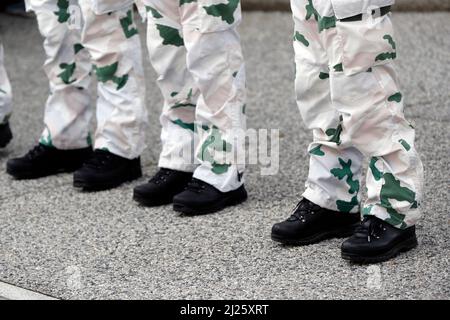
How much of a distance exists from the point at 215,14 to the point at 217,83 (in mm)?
271

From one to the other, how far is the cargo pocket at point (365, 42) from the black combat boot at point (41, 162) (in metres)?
1.97

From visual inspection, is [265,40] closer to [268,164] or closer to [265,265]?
[268,164]

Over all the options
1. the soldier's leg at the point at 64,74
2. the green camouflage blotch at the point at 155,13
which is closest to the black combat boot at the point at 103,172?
the soldier's leg at the point at 64,74

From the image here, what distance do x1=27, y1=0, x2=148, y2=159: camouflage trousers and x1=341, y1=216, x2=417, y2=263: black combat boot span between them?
4.70 ft

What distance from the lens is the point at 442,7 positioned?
7.49m

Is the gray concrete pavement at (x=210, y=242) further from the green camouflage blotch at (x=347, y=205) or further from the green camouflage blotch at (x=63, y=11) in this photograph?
the green camouflage blotch at (x=63, y=11)

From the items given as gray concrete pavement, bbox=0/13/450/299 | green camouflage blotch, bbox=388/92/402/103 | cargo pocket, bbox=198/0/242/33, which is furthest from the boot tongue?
cargo pocket, bbox=198/0/242/33

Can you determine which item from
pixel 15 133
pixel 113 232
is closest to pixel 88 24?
pixel 113 232

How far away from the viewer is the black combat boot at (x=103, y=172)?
4.68 meters

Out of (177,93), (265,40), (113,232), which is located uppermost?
(177,93)

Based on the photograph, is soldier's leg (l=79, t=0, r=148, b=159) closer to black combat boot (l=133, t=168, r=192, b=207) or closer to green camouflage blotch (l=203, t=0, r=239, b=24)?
black combat boot (l=133, t=168, r=192, b=207)

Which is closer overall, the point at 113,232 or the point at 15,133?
the point at 113,232
